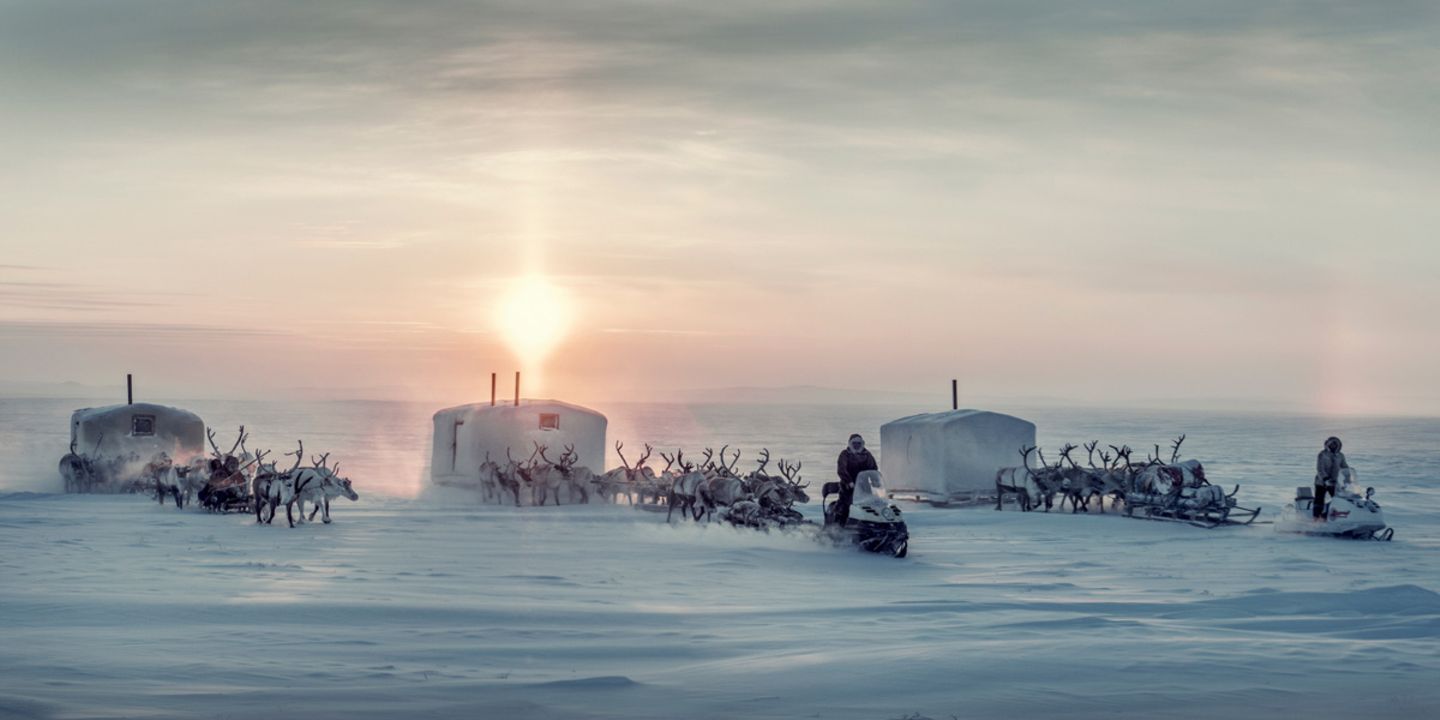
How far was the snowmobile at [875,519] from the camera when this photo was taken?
65.9ft

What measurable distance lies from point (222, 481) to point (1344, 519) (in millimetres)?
19898

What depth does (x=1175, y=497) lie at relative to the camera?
27531 mm

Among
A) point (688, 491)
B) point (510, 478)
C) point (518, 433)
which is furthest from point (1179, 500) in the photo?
point (518, 433)

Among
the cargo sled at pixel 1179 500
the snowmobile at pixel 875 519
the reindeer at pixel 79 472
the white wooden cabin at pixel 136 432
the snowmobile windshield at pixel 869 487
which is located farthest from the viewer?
the white wooden cabin at pixel 136 432

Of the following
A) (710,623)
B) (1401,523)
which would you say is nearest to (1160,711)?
(710,623)

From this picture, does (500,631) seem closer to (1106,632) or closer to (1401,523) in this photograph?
(1106,632)

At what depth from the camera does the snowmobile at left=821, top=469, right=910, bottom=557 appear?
20078 mm

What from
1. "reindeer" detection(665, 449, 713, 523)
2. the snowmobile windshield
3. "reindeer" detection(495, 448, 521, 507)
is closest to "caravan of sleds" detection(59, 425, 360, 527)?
"reindeer" detection(495, 448, 521, 507)

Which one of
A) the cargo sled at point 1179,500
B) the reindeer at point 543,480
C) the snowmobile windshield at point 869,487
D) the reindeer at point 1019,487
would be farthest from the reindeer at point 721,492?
the cargo sled at point 1179,500

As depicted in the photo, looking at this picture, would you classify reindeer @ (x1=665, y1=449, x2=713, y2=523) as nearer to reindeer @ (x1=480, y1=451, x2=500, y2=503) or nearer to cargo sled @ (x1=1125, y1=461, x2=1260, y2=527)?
reindeer @ (x1=480, y1=451, x2=500, y2=503)

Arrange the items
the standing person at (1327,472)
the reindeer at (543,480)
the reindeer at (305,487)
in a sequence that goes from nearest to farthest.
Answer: the standing person at (1327,472)
the reindeer at (305,487)
the reindeer at (543,480)

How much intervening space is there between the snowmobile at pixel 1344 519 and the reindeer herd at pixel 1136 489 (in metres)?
2.04

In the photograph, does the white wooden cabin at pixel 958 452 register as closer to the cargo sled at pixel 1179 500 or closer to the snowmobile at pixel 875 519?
the cargo sled at pixel 1179 500

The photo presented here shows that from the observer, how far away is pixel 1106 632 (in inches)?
517
